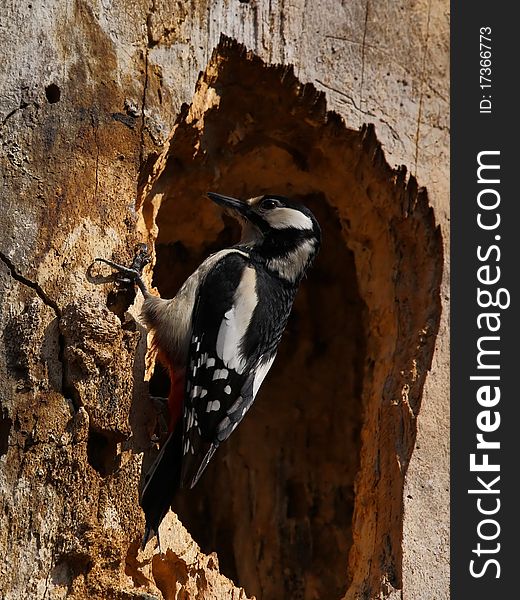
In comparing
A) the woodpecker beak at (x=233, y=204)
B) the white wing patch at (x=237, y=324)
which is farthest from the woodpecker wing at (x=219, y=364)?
the woodpecker beak at (x=233, y=204)

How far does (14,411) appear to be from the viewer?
3432 mm

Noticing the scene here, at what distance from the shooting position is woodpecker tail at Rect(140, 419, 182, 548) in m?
3.50

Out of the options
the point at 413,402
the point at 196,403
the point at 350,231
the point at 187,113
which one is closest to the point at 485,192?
the point at 350,231

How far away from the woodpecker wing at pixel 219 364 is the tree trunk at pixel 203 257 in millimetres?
177

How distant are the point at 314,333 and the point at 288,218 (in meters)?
1.21

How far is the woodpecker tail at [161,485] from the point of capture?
350cm

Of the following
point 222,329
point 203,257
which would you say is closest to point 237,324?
point 222,329

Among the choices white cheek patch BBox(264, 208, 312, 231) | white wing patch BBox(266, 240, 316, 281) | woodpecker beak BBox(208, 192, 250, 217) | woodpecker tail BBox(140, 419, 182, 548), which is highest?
woodpecker beak BBox(208, 192, 250, 217)

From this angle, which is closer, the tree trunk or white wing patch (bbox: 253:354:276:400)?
the tree trunk

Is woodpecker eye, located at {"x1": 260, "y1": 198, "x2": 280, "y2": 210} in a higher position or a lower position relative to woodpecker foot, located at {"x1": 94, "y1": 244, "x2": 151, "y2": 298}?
higher

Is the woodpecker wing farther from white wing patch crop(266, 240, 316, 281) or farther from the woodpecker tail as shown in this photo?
white wing patch crop(266, 240, 316, 281)

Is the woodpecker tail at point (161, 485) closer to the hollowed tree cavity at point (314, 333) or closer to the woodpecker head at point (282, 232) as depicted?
the hollowed tree cavity at point (314, 333)

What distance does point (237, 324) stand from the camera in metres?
4.00

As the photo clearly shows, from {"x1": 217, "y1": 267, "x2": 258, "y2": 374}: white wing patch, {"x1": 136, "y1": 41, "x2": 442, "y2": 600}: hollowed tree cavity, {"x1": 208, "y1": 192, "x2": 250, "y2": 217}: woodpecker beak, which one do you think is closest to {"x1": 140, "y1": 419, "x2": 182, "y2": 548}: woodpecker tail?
{"x1": 217, "y1": 267, "x2": 258, "y2": 374}: white wing patch
